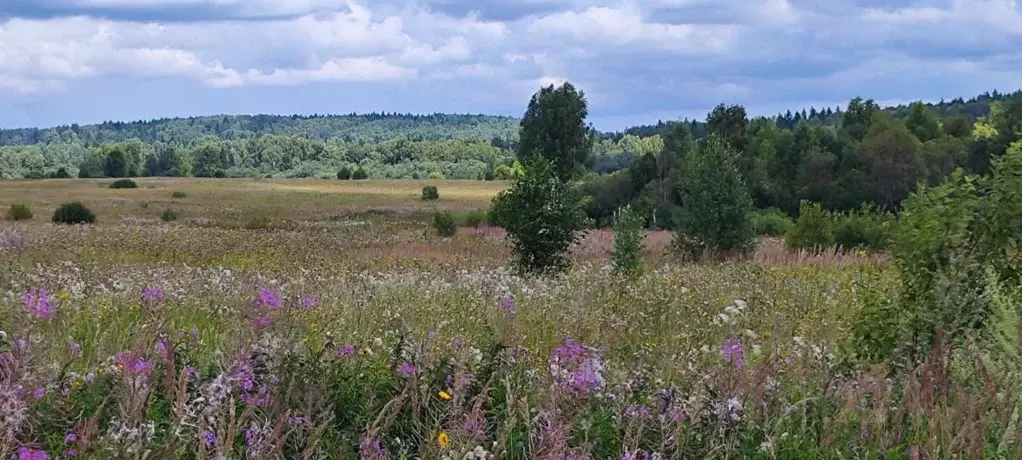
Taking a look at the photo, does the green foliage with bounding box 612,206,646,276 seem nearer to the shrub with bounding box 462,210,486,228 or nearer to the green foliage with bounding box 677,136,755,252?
the green foliage with bounding box 677,136,755,252

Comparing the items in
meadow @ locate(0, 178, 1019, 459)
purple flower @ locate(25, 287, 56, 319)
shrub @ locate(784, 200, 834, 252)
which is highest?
purple flower @ locate(25, 287, 56, 319)

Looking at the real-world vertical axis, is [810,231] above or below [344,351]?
below

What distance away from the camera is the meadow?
2680 millimetres

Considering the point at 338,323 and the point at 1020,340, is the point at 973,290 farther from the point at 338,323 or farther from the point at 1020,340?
the point at 338,323

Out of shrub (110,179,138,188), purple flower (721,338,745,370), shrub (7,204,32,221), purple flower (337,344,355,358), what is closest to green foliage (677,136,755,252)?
purple flower (721,338,745,370)

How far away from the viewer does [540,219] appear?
14.7 m

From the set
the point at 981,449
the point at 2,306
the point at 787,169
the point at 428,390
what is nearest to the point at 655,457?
the point at 428,390

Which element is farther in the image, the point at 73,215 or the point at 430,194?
the point at 430,194

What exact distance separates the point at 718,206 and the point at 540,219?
8.03 metres

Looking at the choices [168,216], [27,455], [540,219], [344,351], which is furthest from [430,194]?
[27,455]

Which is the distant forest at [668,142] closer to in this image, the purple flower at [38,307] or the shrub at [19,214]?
the purple flower at [38,307]

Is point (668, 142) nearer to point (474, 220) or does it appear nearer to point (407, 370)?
point (474, 220)

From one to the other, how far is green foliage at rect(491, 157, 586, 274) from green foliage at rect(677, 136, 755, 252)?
709 cm

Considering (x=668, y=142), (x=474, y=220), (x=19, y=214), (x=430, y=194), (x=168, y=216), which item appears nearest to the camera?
(x=19, y=214)
